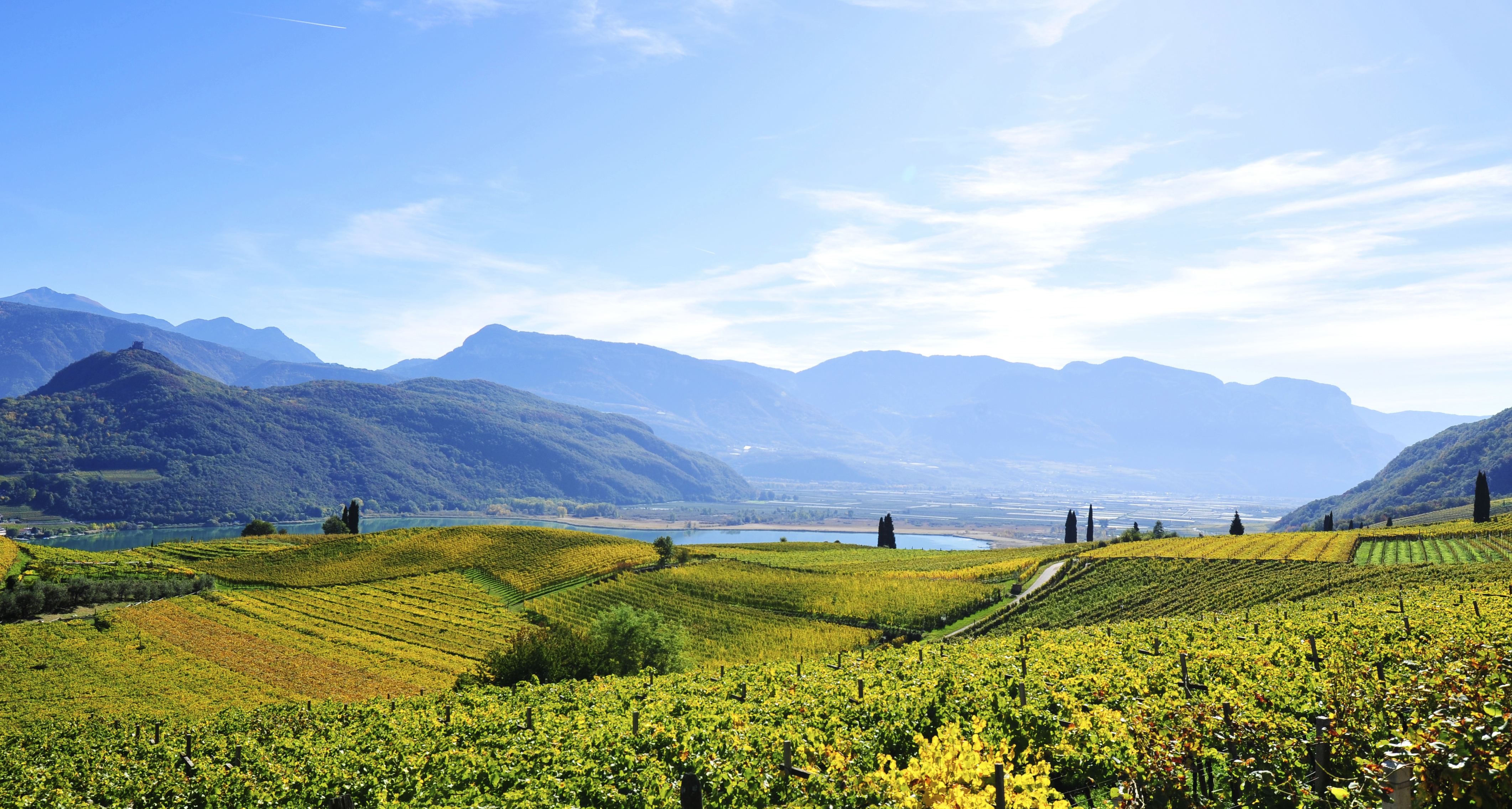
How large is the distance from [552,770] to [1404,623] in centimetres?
2110

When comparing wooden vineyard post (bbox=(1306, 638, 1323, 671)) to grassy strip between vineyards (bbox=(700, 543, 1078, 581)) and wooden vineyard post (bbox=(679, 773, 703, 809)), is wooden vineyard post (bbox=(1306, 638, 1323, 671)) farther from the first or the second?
grassy strip between vineyards (bbox=(700, 543, 1078, 581))

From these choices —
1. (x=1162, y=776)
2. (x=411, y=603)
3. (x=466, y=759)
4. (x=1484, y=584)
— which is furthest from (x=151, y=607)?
(x=1484, y=584)

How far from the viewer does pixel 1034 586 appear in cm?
5456

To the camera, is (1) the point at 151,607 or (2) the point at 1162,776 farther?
(1) the point at 151,607

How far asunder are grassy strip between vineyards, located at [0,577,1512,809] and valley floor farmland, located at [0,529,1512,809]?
7 cm

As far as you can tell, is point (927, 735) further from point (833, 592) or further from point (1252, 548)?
point (1252, 548)

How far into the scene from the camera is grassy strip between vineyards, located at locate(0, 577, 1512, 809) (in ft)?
28.0

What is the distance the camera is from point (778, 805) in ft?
32.1

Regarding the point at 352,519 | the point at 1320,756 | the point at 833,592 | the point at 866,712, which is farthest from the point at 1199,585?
the point at 352,519

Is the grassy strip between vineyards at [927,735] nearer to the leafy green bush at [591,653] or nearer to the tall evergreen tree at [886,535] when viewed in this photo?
the leafy green bush at [591,653]

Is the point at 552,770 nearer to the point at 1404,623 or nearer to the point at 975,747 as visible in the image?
the point at 975,747

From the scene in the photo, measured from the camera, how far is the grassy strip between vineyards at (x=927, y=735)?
852 centimetres

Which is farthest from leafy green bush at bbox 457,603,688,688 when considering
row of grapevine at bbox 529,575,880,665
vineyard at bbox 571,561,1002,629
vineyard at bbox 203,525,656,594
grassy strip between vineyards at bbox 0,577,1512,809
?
vineyard at bbox 203,525,656,594

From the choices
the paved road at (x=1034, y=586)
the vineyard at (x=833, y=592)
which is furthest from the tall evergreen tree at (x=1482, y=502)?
the vineyard at (x=833, y=592)
